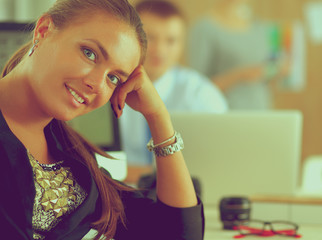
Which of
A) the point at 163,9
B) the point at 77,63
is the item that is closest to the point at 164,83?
the point at 163,9

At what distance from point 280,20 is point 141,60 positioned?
3.27 meters

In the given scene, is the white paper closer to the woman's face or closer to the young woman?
the young woman

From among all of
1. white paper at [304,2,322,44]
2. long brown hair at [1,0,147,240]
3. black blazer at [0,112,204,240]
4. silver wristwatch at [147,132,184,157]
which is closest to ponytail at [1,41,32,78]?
long brown hair at [1,0,147,240]

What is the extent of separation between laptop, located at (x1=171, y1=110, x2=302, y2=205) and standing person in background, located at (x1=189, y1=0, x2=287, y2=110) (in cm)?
182

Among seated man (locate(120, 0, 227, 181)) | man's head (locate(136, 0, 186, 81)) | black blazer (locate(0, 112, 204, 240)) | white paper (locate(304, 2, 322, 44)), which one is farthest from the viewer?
white paper (locate(304, 2, 322, 44))

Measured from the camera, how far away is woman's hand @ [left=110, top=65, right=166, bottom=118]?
967 mm

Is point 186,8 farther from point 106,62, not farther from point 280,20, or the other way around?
point 106,62

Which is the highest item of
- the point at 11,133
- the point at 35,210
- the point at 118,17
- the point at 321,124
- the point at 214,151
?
the point at 118,17

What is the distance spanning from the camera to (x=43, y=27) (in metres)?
0.86

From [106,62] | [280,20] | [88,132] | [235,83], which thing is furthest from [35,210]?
[280,20]

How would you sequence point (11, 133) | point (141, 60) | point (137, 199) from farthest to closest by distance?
1. point (137, 199)
2. point (141, 60)
3. point (11, 133)

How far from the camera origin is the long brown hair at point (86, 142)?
86cm

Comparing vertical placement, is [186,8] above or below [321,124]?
above

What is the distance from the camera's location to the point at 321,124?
13.5 feet
